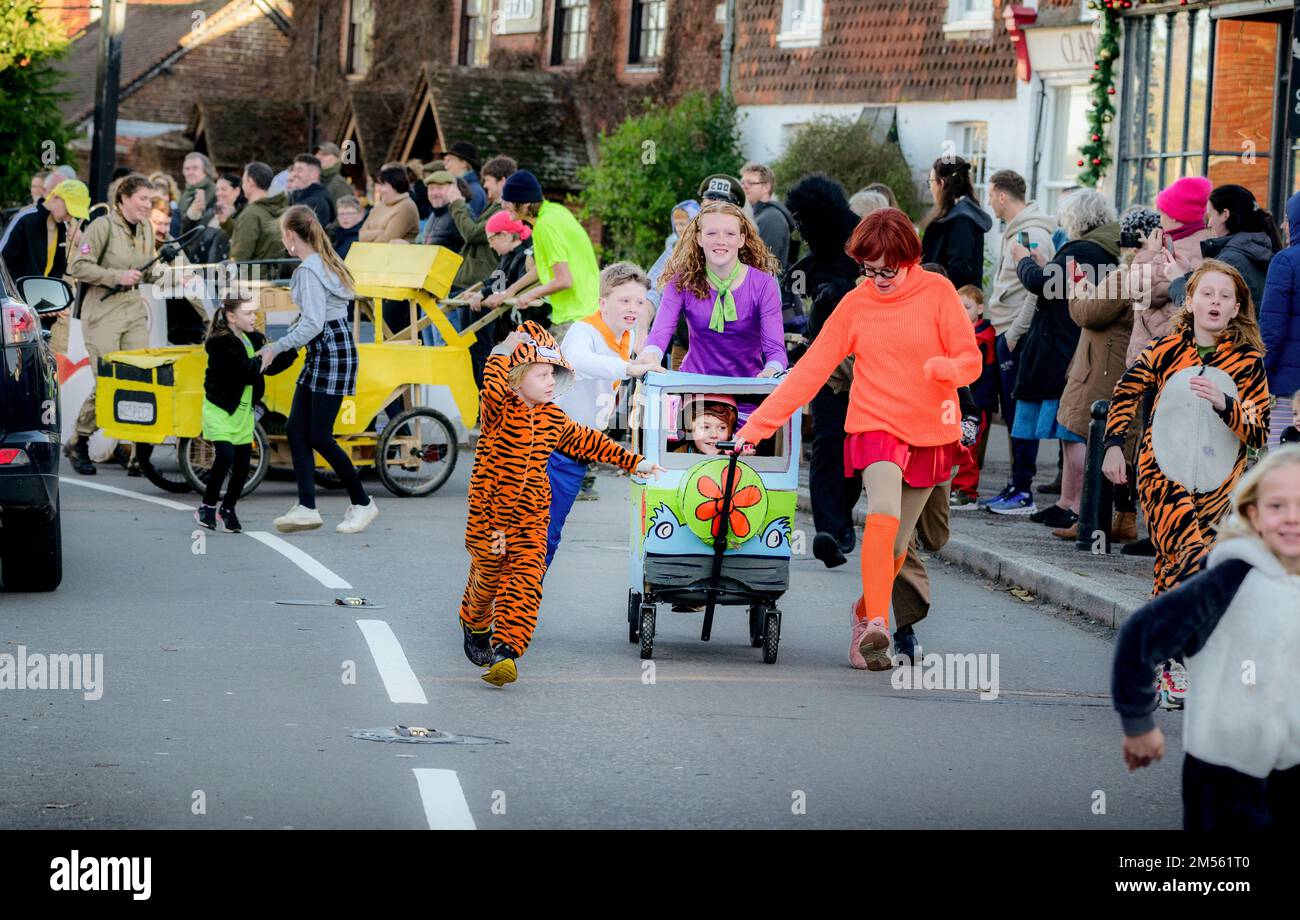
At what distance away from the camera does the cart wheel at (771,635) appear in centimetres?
903

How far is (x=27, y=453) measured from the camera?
999 centimetres

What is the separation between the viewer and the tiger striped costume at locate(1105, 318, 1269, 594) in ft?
27.6

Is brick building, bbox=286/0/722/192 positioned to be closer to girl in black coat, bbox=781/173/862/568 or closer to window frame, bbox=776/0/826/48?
window frame, bbox=776/0/826/48

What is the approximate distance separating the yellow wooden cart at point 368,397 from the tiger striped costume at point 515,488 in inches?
232

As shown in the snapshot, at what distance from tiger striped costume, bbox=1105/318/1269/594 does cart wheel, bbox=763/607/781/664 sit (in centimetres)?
154

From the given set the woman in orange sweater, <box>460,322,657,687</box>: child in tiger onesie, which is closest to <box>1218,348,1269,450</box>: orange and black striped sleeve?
the woman in orange sweater

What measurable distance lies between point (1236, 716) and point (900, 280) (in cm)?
438

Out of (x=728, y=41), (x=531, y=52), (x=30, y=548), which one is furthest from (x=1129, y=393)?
(x=531, y=52)

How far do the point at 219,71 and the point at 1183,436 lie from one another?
46.4 m

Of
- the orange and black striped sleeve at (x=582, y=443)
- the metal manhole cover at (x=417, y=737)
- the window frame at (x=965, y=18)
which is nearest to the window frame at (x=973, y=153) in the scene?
the window frame at (x=965, y=18)

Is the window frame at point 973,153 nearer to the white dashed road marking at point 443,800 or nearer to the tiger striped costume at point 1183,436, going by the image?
the tiger striped costume at point 1183,436

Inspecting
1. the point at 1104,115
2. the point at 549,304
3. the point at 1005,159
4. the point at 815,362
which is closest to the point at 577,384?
the point at 815,362

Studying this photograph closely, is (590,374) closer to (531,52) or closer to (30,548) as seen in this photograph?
(30,548)
